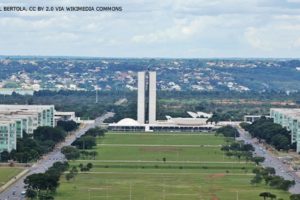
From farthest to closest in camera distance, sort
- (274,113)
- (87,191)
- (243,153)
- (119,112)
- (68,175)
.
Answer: (119,112) → (274,113) → (243,153) → (68,175) → (87,191)

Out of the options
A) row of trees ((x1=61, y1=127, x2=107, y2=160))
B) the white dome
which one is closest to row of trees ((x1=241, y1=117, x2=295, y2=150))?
the white dome

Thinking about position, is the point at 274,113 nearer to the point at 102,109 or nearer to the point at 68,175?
the point at 102,109

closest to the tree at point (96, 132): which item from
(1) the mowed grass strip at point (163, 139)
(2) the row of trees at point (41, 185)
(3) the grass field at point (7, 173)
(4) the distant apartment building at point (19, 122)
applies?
(1) the mowed grass strip at point (163, 139)

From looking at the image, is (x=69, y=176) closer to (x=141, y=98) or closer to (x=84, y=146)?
(x=84, y=146)

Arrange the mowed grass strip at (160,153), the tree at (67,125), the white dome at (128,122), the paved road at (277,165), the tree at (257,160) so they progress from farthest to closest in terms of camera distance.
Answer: the white dome at (128,122) → the tree at (67,125) → the mowed grass strip at (160,153) → the tree at (257,160) → the paved road at (277,165)

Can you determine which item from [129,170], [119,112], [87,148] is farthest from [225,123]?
[129,170]

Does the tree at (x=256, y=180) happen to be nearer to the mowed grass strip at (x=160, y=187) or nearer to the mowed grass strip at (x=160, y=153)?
the mowed grass strip at (x=160, y=187)
